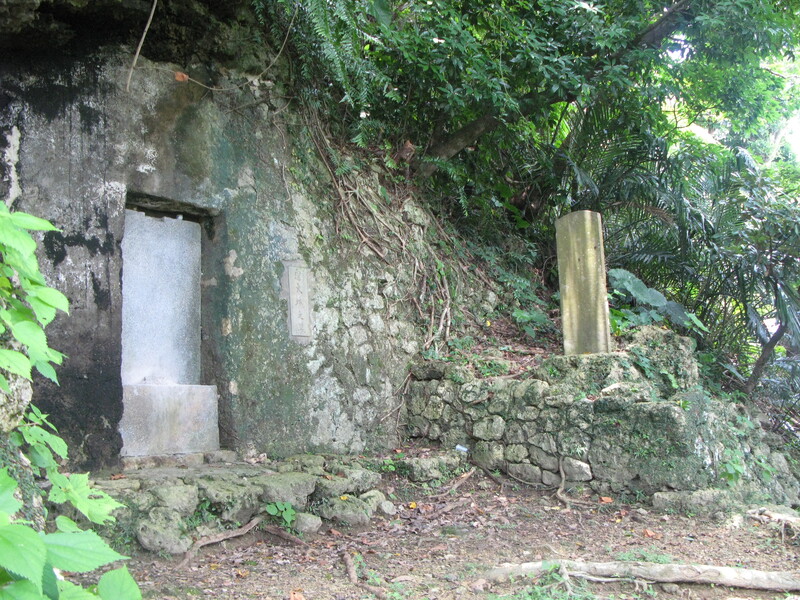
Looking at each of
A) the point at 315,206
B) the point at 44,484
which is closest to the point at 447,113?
the point at 315,206

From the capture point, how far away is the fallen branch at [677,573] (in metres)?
3.71

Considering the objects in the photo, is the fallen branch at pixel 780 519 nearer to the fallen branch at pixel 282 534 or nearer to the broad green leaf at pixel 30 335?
the fallen branch at pixel 282 534

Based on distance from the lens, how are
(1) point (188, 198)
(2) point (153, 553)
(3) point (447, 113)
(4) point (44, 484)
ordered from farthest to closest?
(3) point (447, 113)
(1) point (188, 198)
(2) point (153, 553)
(4) point (44, 484)

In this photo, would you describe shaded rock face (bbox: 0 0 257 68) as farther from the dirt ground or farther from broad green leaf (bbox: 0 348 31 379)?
broad green leaf (bbox: 0 348 31 379)

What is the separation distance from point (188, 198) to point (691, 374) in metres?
4.96

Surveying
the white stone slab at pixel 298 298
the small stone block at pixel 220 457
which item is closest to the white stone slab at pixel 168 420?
the small stone block at pixel 220 457

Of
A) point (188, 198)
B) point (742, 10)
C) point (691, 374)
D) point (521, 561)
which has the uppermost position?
point (742, 10)

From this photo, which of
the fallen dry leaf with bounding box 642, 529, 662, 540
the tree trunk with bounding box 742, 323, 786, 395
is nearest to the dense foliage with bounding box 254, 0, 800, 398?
the tree trunk with bounding box 742, 323, 786, 395

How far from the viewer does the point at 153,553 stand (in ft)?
13.2

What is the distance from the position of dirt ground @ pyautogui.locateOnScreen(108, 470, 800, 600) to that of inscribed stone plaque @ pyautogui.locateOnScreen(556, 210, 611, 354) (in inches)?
62.2

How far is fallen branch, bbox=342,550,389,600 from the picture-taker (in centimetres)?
357

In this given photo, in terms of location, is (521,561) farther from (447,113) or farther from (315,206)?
(447,113)

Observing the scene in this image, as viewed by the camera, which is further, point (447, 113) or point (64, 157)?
point (447, 113)

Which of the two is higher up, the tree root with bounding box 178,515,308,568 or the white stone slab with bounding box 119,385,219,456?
the white stone slab with bounding box 119,385,219,456
